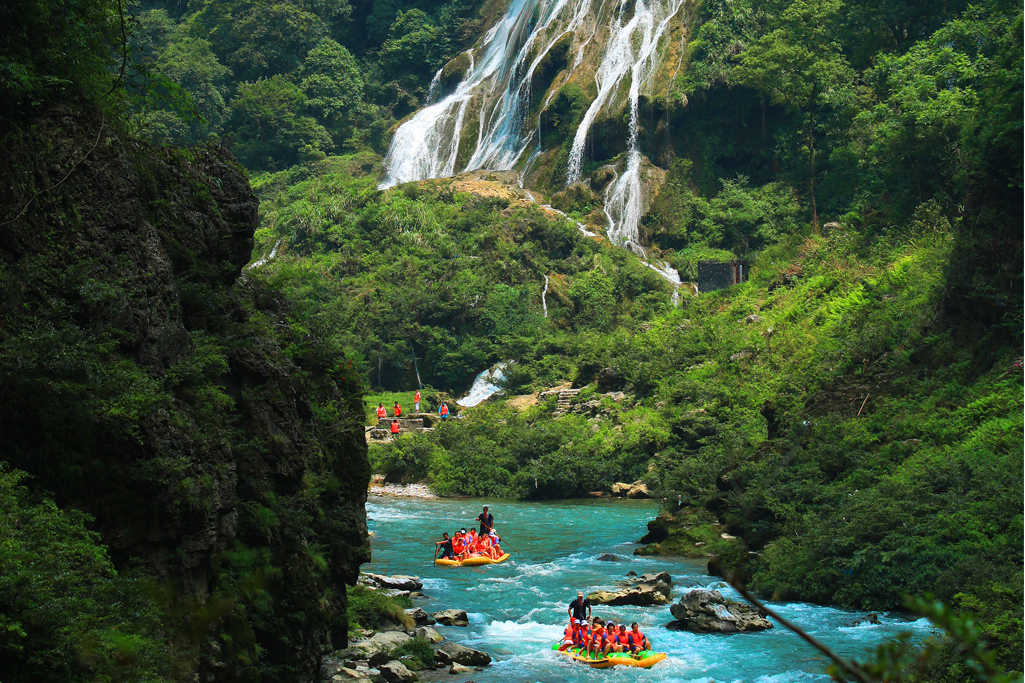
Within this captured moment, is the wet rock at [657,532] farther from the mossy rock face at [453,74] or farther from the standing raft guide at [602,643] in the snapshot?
the mossy rock face at [453,74]

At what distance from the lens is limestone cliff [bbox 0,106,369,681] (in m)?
7.43

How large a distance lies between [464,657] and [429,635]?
1.18m

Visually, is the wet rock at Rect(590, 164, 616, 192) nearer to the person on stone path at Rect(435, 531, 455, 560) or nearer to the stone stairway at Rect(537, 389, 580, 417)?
the stone stairway at Rect(537, 389, 580, 417)

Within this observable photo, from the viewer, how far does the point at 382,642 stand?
1391 centimetres

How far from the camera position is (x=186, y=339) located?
9.33 metres

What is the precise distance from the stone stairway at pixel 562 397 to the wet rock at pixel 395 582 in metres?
15.5

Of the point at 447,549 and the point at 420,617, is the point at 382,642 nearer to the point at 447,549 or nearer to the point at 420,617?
the point at 420,617

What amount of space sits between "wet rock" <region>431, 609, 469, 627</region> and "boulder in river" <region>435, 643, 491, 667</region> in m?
2.08

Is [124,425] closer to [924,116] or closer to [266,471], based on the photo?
[266,471]

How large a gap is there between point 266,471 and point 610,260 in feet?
109

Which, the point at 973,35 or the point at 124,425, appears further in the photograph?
the point at 973,35

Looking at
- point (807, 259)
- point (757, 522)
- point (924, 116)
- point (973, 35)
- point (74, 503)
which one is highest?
point (973, 35)

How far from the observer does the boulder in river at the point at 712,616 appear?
15445 mm

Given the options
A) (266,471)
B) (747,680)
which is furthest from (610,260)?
(266,471)
